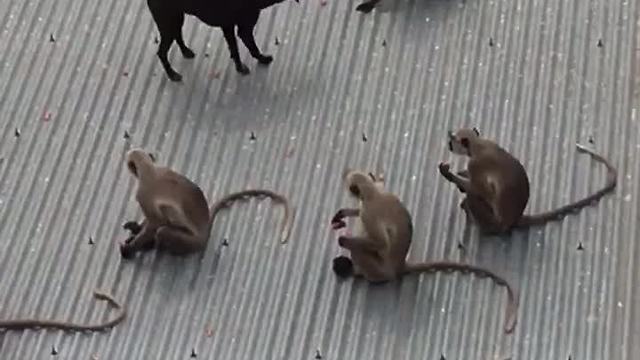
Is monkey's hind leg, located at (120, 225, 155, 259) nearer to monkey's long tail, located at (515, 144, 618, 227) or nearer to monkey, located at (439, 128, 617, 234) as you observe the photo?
monkey, located at (439, 128, 617, 234)

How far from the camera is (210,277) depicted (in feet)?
11.3

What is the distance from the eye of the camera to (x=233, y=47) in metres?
3.96

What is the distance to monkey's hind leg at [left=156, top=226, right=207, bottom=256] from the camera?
3.46 metres

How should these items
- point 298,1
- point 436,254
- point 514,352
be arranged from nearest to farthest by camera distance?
point 514,352
point 436,254
point 298,1

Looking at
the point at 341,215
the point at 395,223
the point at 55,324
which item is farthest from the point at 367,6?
the point at 55,324

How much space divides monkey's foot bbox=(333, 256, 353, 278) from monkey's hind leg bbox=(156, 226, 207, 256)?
0.35 m

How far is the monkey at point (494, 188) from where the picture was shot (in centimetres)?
340

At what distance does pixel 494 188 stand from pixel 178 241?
787 millimetres

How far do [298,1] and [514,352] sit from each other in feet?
4.59

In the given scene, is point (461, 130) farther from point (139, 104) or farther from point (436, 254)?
point (139, 104)

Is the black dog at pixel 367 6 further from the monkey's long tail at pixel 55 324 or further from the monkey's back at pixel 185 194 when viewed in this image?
the monkey's long tail at pixel 55 324

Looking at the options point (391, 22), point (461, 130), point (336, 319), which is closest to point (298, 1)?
point (391, 22)

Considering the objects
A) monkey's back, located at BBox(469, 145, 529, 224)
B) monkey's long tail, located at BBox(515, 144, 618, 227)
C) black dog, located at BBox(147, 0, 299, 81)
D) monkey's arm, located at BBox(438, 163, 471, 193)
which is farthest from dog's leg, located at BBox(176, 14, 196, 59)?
monkey's long tail, located at BBox(515, 144, 618, 227)

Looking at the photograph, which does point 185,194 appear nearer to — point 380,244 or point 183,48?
point 380,244
